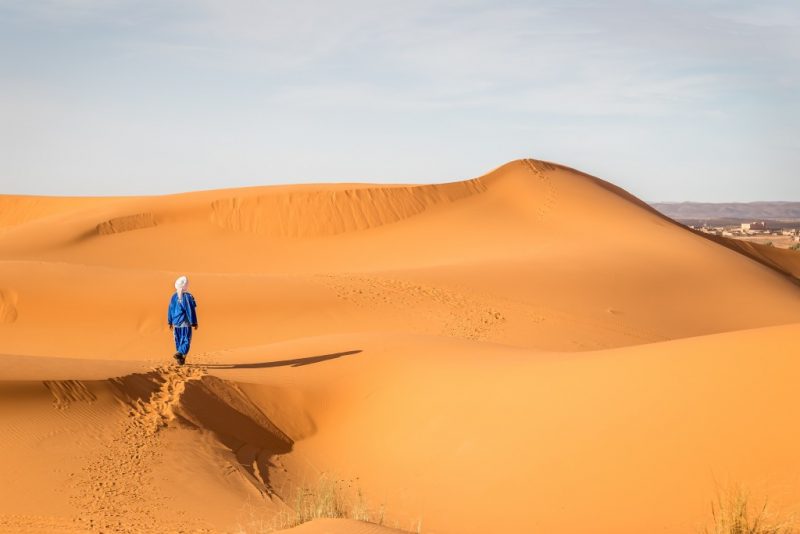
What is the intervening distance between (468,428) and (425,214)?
93.6 ft

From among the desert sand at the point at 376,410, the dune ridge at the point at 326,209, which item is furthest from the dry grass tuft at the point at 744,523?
the dune ridge at the point at 326,209

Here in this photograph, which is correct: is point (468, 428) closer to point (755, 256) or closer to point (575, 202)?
point (575, 202)

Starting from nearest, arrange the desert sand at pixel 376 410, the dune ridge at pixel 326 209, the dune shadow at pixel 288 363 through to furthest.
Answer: the desert sand at pixel 376 410
the dune shadow at pixel 288 363
the dune ridge at pixel 326 209

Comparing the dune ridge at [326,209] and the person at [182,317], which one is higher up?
the dune ridge at [326,209]

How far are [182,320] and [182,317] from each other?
57 millimetres

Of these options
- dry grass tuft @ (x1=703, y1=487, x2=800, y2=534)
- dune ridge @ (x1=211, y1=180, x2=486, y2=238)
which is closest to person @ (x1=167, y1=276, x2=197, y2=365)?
dry grass tuft @ (x1=703, y1=487, x2=800, y2=534)

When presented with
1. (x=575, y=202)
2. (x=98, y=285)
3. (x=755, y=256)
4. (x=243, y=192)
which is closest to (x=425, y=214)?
(x=575, y=202)

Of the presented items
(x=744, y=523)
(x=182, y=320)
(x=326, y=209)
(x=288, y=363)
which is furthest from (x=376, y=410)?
(x=326, y=209)

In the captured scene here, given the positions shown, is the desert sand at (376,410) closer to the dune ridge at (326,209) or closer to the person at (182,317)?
the person at (182,317)

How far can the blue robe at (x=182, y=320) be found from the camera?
12375 mm

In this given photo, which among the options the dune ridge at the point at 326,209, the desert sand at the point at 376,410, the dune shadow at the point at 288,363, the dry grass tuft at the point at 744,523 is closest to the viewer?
the dry grass tuft at the point at 744,523

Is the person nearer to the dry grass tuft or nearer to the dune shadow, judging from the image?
the dune shadow

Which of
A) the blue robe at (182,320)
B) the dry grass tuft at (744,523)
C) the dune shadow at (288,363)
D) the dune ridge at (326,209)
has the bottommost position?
the dry grass tuft at (744,523)

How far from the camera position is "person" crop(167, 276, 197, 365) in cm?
1238
